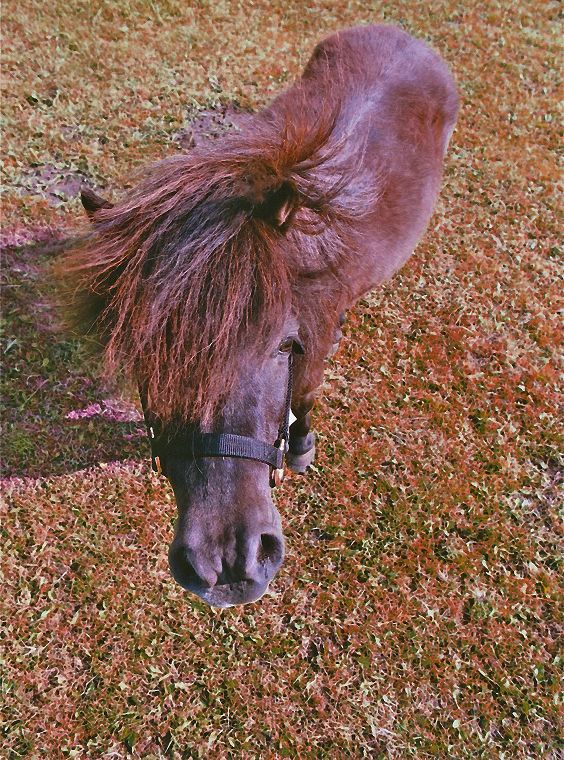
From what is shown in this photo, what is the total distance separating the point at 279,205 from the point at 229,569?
4.17ft

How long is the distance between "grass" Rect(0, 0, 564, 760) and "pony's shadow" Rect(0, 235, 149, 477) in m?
0.02

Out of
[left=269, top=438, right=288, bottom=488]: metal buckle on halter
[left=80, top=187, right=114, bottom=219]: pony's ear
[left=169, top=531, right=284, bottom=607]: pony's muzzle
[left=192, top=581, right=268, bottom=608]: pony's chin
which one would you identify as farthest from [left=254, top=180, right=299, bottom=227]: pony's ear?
[left=192, top=581, right=268, bottom=608]: pony's chin

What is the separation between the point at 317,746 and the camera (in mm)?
2787

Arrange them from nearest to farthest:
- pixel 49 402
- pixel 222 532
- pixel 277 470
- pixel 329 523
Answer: pixel 222 532
pixel 277 470
pixel 329 523
pixel 49 402

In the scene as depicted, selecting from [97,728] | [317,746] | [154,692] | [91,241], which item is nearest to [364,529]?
[317,746]

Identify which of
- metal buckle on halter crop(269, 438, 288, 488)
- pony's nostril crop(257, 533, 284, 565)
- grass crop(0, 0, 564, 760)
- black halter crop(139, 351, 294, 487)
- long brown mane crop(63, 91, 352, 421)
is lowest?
grass crop(0, 0, 564, 760)

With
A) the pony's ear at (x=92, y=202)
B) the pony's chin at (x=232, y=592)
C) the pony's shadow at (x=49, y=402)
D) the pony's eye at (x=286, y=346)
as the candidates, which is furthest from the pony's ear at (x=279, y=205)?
the pony's shadow at (x=49, y=402)

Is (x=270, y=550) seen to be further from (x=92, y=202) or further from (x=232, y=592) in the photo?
(x=92, y=202)

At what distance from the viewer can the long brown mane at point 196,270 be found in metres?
1.80

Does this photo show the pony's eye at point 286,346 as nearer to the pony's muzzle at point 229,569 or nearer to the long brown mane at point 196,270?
the long brown mane at point 196,270

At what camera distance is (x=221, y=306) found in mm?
1812

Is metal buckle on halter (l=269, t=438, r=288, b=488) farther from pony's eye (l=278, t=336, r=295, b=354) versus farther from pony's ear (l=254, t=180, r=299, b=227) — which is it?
pony's ear (l=254, t=180, r=299, b=227)

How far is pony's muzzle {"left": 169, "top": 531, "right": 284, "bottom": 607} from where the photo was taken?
6.22 ft

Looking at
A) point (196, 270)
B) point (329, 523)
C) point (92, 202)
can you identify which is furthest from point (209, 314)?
point (329, 523)
